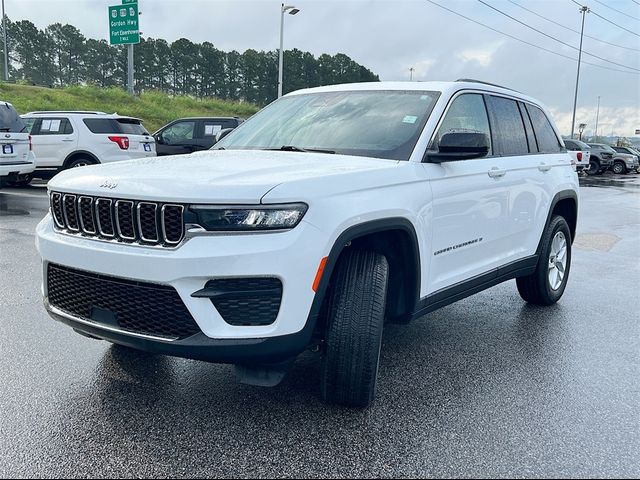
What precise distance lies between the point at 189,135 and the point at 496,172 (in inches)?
562

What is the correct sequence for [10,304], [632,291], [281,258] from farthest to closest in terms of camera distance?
1. [632,291]
2. [10,304]
3. [281,258]

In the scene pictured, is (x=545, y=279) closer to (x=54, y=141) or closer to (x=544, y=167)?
(x=544, y=167)

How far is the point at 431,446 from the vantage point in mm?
3006

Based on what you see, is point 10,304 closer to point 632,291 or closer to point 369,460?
point 369,460

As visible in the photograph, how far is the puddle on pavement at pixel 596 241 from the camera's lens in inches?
368

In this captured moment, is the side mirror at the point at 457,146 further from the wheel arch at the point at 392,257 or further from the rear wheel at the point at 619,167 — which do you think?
the rear wheel at the point at 619,167

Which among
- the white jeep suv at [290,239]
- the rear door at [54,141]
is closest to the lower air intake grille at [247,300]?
the white jeep suv at [290,239]

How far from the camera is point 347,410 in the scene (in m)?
3.37

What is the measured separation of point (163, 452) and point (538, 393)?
219 cm

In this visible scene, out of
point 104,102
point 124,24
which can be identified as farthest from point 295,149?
point 104,102

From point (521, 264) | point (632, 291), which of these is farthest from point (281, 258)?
point (632, 291)

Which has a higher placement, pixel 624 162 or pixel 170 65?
pixel 170 65

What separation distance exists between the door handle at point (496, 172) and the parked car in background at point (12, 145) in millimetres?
10794

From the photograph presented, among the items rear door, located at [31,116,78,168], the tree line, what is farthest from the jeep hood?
the tree line
